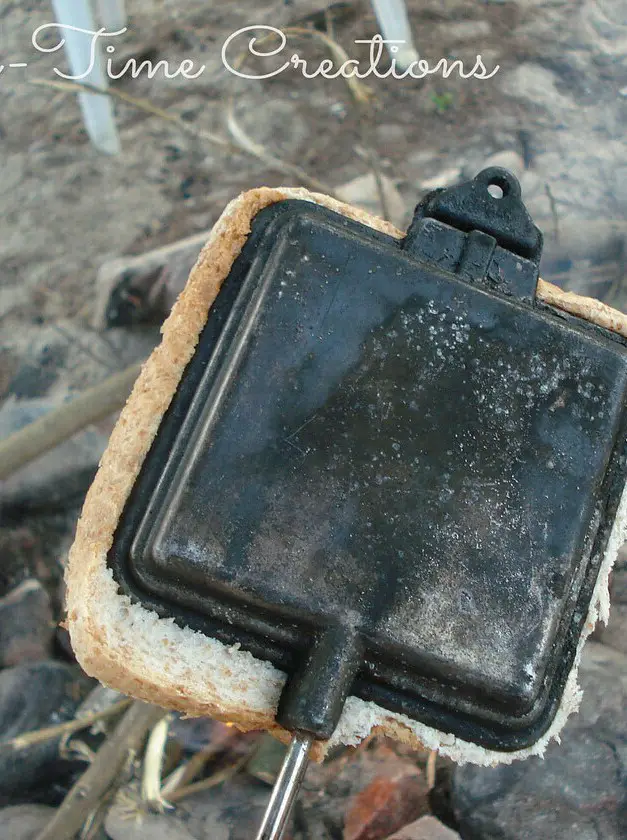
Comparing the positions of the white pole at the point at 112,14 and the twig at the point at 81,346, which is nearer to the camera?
the twig at the point at 81,346

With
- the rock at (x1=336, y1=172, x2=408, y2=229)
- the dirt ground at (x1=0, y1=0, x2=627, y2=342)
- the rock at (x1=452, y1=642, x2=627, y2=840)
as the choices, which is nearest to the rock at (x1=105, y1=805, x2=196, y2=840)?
the rock at (x1=452, y1=642, x2=627, y2=840)

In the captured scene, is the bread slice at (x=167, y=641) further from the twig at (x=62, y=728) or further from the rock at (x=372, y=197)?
Answer: the rock at (x=372, y=197)

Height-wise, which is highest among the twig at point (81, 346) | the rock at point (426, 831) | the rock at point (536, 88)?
the rock at point (536, 88)

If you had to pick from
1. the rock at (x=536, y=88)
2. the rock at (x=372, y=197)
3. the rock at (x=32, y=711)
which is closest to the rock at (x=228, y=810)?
the rock at (x=32, y=711)

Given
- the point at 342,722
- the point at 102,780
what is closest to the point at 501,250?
the point at 342,722

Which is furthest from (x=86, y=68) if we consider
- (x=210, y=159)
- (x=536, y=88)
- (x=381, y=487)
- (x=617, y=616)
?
(x=617, y=616)

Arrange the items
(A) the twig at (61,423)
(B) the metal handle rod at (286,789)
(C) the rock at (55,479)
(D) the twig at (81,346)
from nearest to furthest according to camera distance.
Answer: (B) the metal handle rod at (286,789)
(A) the twig at (61,423)
(C) the rock at (55,479)
(D) the twig at (81,346)

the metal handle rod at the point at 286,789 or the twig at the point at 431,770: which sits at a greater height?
the metal handle rod at the point at 286,789

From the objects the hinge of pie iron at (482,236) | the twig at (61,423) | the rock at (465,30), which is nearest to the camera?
the hinge of pie iron at (482,236)
